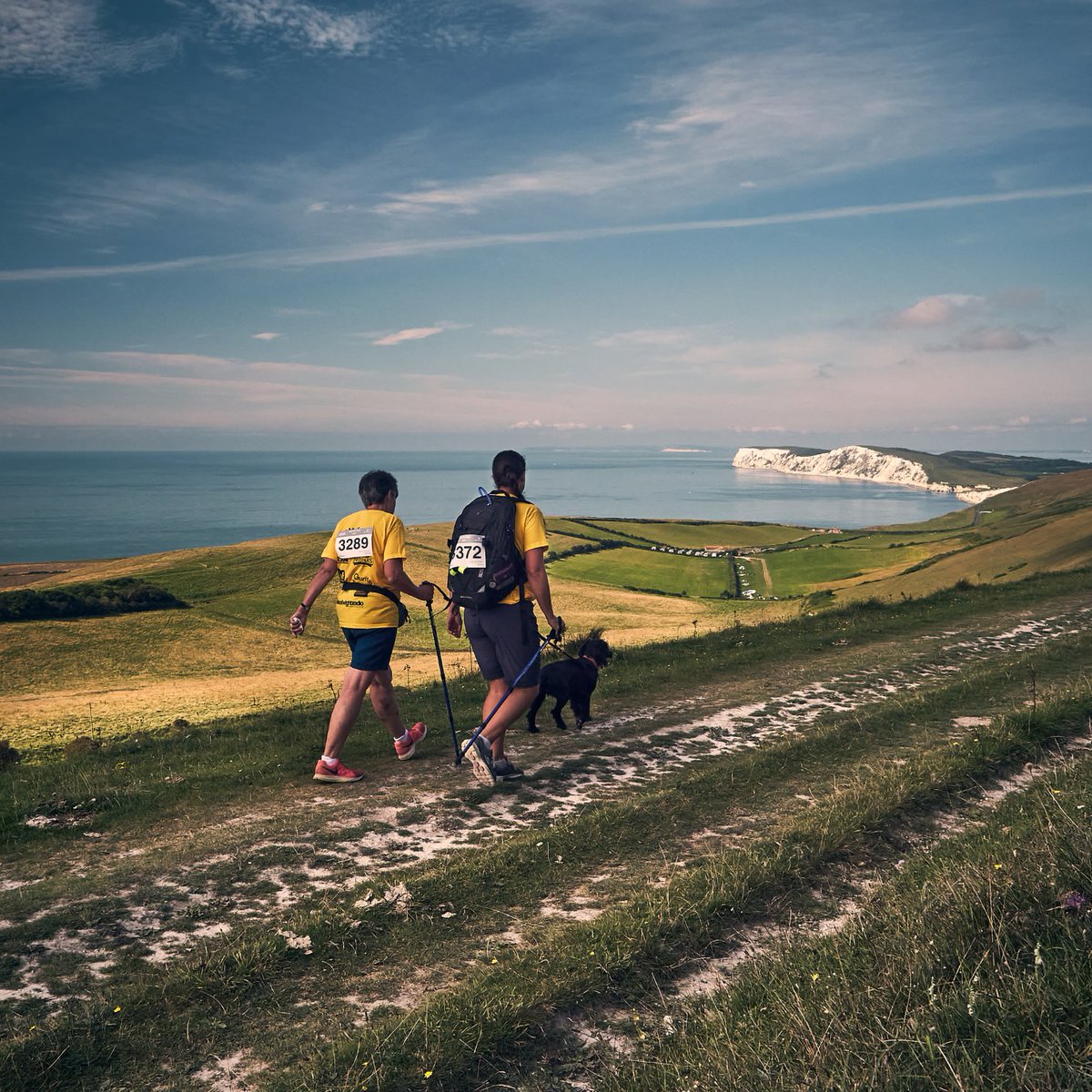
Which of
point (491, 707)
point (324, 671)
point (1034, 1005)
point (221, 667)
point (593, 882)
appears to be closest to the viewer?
point (1034, 1005)

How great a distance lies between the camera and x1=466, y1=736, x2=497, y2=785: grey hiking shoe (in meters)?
7.44

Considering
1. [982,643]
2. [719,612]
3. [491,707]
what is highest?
[491,707]

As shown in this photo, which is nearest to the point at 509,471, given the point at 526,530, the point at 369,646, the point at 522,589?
the point at 526,530

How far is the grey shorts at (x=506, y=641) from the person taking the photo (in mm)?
7379

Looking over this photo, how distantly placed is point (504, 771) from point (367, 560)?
244 centimetres

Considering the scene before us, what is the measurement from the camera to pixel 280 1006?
409 cm

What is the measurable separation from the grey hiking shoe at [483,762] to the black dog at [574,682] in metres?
1.62

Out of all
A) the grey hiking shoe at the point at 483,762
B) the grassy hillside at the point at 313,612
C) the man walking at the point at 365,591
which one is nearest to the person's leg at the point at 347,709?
the man walking at the point at 365,591

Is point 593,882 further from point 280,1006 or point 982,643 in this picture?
point 982,643

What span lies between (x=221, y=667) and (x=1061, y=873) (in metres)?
37.3

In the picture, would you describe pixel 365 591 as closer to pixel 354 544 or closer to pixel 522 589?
pixel 354 544

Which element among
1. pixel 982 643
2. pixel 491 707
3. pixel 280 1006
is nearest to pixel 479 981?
pixel 280 1006

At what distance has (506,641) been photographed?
7430mm

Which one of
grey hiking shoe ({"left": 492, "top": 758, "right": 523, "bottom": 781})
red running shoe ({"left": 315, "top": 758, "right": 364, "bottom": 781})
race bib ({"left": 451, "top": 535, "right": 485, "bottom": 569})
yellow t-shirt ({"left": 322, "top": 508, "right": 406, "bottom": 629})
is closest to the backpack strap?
race bib ({"left": 451, "top": 535, "right": 485, "bottom": 569})
